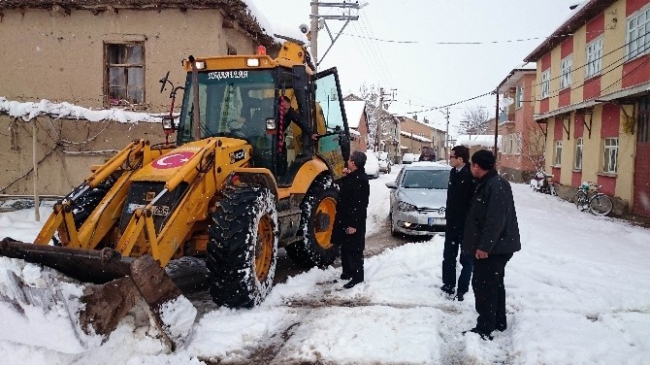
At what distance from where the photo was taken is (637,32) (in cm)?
1366

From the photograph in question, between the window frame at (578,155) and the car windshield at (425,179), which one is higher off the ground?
the window frame at (578,155)

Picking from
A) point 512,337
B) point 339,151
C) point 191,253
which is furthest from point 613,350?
point 339,151

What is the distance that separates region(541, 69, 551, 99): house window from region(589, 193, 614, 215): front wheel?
363 inches

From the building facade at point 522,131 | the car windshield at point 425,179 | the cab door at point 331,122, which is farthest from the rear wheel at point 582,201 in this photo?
the cab door at point 331,122

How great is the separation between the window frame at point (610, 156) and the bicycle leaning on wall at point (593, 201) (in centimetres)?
68

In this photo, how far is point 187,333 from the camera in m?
3.93

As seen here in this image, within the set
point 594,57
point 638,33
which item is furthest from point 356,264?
point 594,57

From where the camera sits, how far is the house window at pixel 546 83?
2219cm

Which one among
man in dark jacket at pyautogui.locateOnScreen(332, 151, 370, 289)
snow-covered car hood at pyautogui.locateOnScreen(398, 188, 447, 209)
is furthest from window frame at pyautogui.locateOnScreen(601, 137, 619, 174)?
man in dark jacket at pyautogui.locateOnScreen(332, 151, 370, 289)

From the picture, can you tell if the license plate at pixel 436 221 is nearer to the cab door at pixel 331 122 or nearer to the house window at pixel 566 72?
the cab door at pixel 331 122

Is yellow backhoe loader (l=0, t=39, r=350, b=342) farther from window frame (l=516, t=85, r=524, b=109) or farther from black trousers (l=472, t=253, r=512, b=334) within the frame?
window frame (l=516, t=85, r=524, b=109)

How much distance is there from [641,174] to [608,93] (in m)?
3.07

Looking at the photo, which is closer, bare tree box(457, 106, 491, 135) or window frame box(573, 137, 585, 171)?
window frame box(573, 137, 585, 171)

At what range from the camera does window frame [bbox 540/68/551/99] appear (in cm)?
2217
